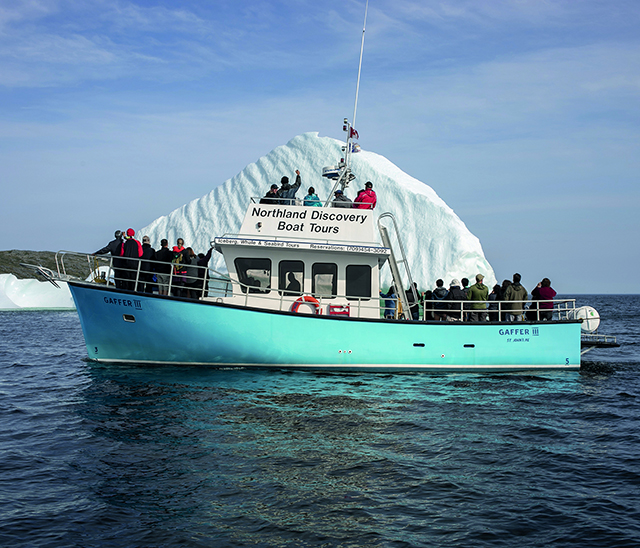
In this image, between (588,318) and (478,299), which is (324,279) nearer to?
(478,299)

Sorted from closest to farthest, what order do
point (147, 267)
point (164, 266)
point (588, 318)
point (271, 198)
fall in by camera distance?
point (147, 267), point (164, 266), point (271, 198), point (588, 318)

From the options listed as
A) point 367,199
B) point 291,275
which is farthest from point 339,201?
point 291,275

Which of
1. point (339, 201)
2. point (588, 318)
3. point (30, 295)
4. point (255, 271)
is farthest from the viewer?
point (30, 295)

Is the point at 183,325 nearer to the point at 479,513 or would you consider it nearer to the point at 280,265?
the point at 280,265

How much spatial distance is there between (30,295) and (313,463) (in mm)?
46642

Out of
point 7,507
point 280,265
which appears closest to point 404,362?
point 280,265

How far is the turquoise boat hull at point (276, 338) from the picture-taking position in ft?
38.6

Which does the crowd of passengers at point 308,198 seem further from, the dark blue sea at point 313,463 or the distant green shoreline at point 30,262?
the distant green shoreline at point 30,262

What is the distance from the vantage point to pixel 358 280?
13.2 m

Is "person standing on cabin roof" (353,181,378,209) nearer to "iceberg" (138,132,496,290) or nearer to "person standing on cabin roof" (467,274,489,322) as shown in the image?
"person standing on cabin roof" (467,274,489,322)

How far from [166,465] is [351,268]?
297 inches

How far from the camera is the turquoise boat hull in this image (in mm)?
11766

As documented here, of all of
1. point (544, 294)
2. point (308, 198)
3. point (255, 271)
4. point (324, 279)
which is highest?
point (308, 198)

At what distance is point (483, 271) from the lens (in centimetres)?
4925
